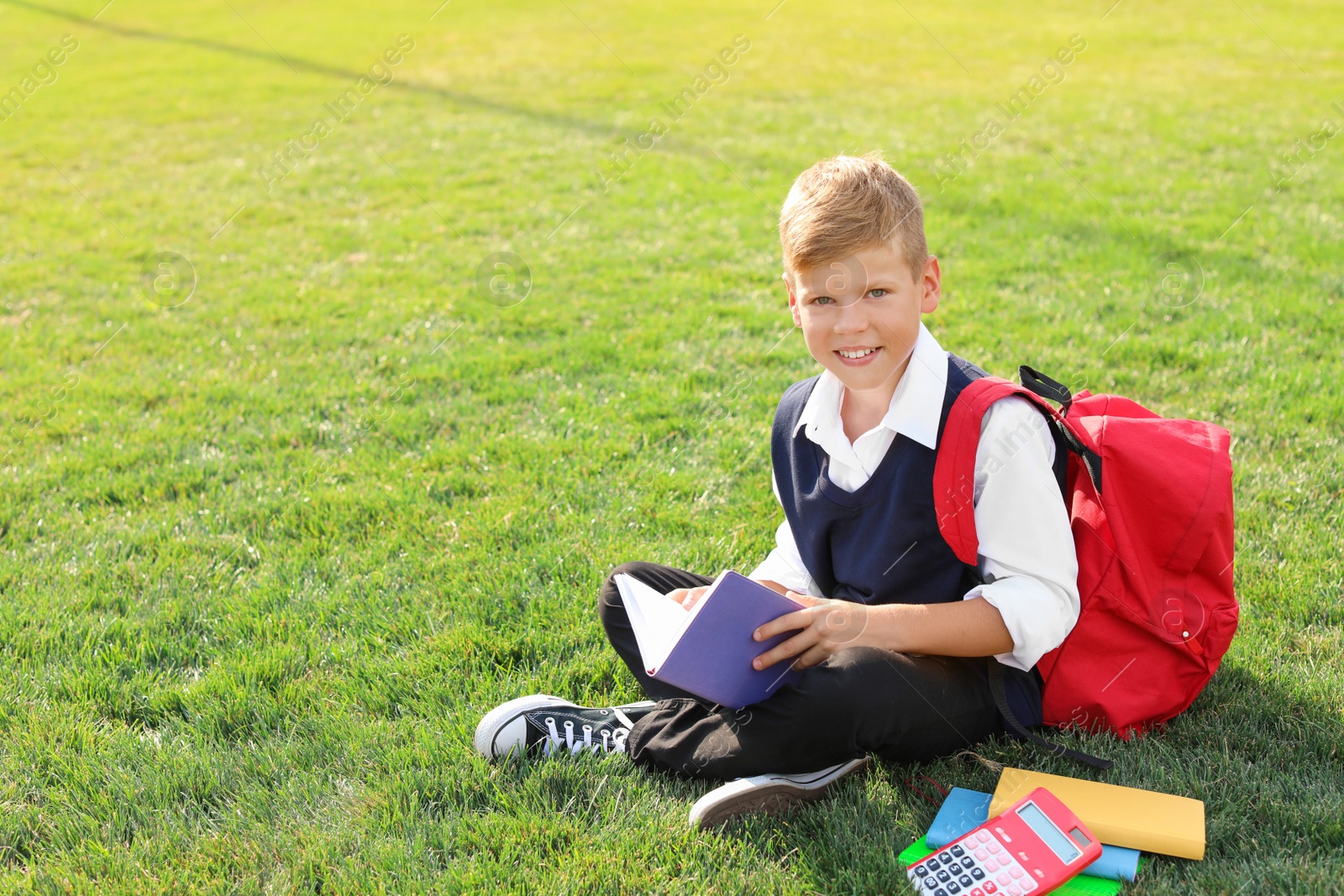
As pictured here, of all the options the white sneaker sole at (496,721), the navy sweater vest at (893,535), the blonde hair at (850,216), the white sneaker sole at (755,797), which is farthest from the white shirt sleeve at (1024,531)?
the white sneaker sole at (496,721)

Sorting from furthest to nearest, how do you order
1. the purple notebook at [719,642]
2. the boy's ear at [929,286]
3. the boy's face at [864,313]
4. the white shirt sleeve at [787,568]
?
the white shirt sleeve at [787,568] → the boy's ear at [929,286] → the boy's face at [864,313] → the purple notebook at [719,642]

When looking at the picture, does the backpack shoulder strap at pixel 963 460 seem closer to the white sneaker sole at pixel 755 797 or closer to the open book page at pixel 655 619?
the open book page at pixel 655 619

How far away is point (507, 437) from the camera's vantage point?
418cm

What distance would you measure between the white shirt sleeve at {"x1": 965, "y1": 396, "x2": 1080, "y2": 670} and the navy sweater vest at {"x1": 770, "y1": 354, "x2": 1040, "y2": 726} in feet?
0.38

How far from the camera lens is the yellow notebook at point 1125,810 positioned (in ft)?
6.66

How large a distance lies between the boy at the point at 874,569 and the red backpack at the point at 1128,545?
57 millimetres

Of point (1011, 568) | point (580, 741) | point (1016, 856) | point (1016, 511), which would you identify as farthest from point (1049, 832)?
point (580, 741)

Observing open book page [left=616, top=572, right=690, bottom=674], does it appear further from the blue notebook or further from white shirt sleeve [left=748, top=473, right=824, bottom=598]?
the blue notebook

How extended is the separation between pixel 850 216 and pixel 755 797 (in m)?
1.30

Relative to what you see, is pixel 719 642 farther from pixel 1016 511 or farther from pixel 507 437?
pixel 507 437

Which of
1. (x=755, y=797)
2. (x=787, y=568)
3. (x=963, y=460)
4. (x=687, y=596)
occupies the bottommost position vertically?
(x=755, y=797)

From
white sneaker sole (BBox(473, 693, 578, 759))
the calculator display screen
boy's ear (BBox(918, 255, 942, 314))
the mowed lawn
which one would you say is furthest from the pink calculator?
boy's ear (BBox(918, 255, 942, 314))

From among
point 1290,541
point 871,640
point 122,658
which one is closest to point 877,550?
point 871,640

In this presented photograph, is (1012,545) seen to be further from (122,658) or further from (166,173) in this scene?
(166,173)
